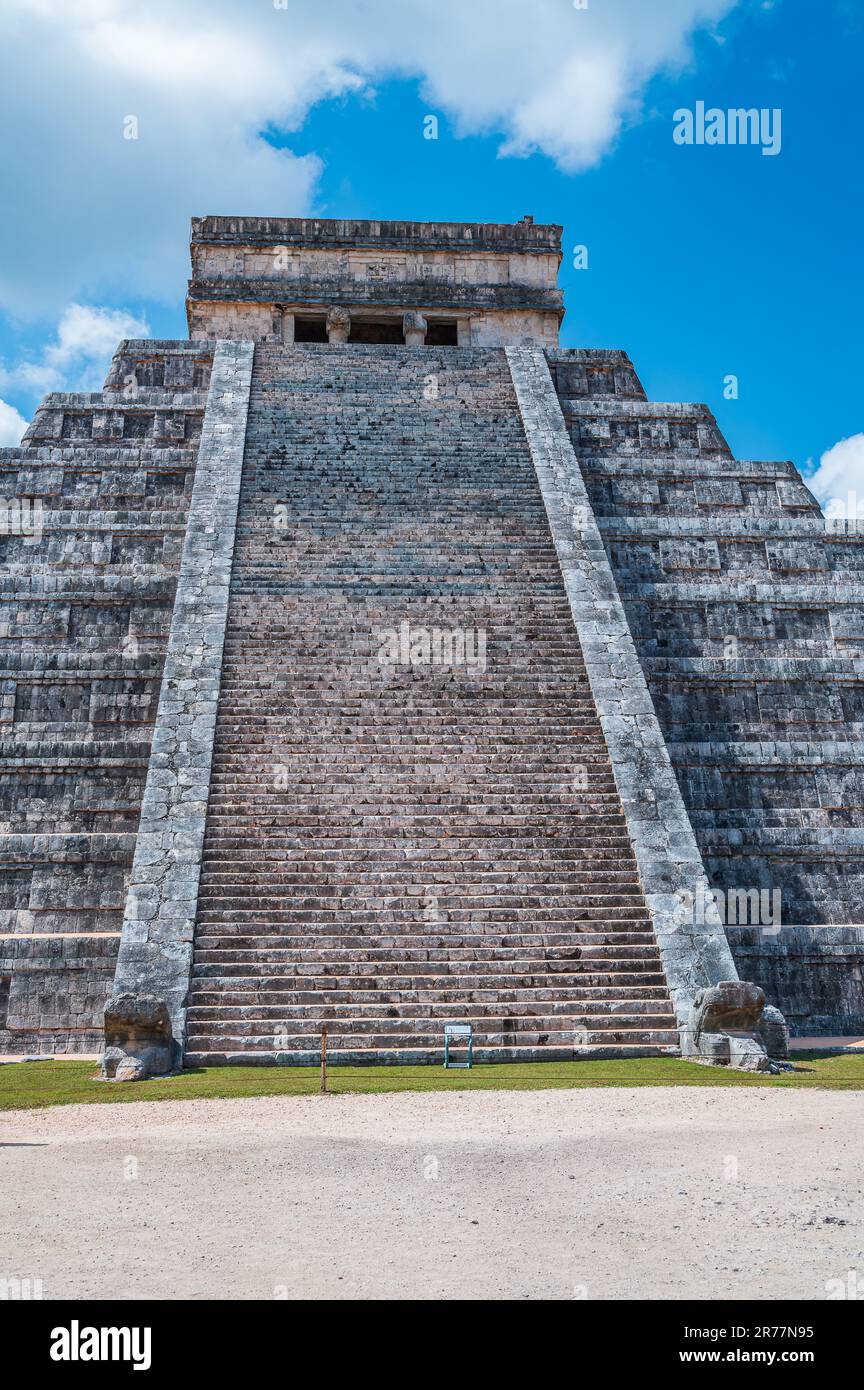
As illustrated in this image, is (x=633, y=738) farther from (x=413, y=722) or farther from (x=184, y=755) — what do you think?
(x=184, y=755)

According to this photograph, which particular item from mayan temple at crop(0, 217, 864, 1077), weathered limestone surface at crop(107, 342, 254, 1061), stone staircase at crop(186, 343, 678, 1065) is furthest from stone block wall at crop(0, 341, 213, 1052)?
stone staircase at crop(186, 343, 678, 1065)

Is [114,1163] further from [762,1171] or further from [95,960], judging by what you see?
[95,960]

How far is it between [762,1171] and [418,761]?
300 inches

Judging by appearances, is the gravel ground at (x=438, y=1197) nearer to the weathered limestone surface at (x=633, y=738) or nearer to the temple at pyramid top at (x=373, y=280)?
the weathered limestone surface at (x=633, y=738)

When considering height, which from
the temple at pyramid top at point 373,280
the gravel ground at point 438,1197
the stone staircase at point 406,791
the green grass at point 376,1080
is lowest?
the gravel ground at point 438,1197

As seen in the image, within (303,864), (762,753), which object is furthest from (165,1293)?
(762,753)

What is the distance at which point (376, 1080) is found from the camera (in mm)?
9461

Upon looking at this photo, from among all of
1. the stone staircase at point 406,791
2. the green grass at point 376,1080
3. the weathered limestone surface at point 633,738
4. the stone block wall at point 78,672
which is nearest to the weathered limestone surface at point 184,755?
the stone staircase at point 406,791

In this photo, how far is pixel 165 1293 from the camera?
15.0 feet

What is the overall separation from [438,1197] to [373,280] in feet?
A: 74.5

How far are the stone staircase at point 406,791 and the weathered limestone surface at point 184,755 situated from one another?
0.21m

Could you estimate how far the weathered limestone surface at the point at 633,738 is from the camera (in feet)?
37.5

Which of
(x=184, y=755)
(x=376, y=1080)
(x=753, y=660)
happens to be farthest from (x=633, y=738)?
(x=376, y=1080)

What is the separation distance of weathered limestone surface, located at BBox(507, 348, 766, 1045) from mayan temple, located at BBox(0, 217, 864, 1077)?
0.14ft
